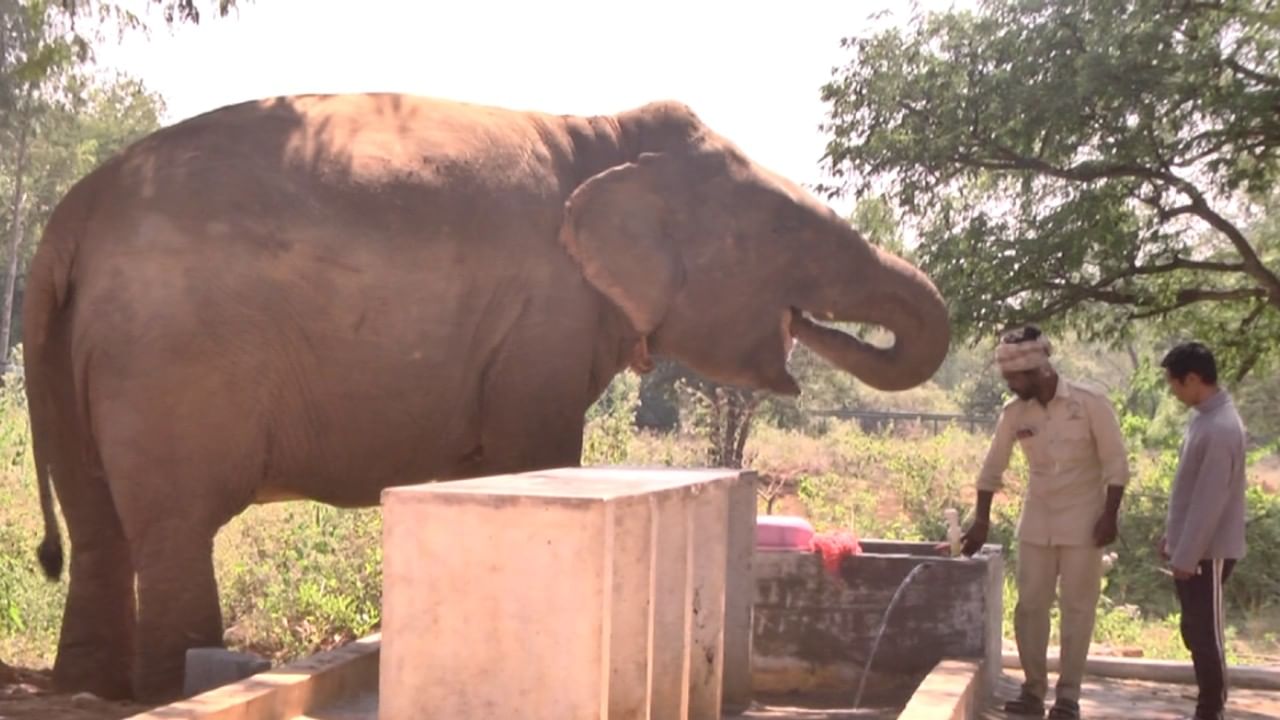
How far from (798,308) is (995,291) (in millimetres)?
3730

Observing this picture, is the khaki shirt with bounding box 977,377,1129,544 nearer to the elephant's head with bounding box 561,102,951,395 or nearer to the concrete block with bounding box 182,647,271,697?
the elephant's head with bounding box 561,102,951,395

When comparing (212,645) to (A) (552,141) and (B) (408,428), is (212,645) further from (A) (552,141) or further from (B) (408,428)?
(A) (552,141)

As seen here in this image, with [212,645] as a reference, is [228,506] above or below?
above

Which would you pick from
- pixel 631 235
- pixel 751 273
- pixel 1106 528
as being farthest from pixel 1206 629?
pixel 631 235

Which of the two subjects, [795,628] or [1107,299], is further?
[1107,299]

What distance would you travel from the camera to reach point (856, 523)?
707 inches

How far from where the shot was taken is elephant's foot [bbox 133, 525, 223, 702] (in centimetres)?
697

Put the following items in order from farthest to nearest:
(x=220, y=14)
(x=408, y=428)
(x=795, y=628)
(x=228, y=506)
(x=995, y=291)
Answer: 1. (x=995, y=291)
2. (x=220, y=14)
3. (x=795, y=628)
4. (x=408, y=428)
5. (x=228, y=506)

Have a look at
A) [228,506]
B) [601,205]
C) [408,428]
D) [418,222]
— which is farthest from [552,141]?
[228,506]

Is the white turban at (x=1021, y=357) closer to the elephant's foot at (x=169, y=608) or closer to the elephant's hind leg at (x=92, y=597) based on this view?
the elephant's foot at (x=169, y=608)

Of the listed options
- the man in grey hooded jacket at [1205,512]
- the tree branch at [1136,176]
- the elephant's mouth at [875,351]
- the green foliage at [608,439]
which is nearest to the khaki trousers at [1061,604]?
the man in grey hooded jacket at [1205,512]

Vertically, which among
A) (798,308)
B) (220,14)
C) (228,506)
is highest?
(220,14)

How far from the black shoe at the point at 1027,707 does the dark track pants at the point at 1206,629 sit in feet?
2.39

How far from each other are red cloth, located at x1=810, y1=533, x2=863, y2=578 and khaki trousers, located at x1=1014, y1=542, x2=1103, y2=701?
3.13 ft
